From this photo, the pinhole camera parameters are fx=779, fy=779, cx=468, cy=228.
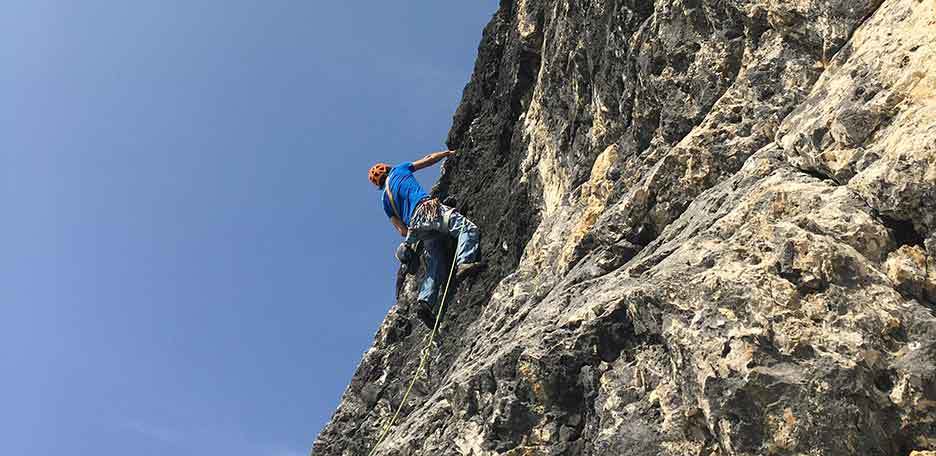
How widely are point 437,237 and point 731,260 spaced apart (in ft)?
22.0

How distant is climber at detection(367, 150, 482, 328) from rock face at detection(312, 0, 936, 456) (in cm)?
207

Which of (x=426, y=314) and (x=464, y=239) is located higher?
(x=464, y=239)

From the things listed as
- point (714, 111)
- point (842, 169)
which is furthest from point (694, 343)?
point (714, 111)

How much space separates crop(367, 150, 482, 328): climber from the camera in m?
10.2

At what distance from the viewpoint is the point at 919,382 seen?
3.56m

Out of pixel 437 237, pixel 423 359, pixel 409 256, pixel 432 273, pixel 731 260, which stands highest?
pixel 409 256

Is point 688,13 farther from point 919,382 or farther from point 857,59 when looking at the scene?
point 919,382

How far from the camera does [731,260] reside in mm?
4426

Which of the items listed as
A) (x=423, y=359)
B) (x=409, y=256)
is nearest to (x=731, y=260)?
(x=423, y=359)

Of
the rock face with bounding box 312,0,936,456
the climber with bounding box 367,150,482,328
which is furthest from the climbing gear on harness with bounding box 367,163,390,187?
the rock face with bounding box 312,0,936,456

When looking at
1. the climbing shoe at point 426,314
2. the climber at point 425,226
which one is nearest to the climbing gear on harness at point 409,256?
the climber at point 425,226

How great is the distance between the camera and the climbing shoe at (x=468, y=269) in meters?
9.79

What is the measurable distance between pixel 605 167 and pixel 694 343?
12.2 feet

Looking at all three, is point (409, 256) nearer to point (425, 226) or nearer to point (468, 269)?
point (425, 226)
